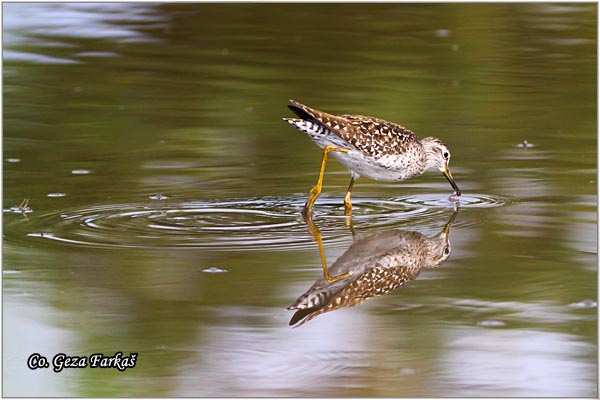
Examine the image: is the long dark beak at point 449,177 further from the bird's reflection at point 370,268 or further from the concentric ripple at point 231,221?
the bird's reflection at point 370,268

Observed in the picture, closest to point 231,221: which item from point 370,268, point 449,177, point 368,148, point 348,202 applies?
point 348,202

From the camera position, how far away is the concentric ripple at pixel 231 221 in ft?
27.6

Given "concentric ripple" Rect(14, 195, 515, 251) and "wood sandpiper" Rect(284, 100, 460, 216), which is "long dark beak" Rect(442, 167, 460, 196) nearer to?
"wood sandpiper" Rect(284, 100, 460, 216)

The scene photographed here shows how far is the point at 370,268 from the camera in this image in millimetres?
7695

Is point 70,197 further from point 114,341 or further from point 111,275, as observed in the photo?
point 114,341

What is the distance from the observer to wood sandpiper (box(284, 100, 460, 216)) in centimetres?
964

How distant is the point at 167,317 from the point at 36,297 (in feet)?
3.15

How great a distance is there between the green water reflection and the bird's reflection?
0.12 meters

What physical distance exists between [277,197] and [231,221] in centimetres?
100

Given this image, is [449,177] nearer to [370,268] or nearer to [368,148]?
[368,148]

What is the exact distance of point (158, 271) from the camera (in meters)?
7.65

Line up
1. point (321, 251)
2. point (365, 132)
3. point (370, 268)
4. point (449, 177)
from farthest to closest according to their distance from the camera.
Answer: point (449, 177), point (365, 132), point (321, 251), point (370, 268)

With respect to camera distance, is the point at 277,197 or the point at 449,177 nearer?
the point at 277,197

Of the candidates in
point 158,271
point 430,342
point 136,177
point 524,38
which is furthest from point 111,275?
point 524,38
